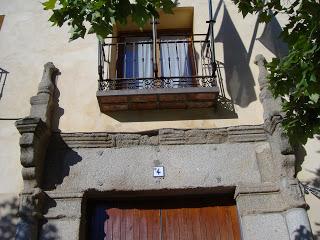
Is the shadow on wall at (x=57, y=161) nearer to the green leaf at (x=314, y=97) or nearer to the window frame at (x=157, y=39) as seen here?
the window frame at (x=157, y=39)

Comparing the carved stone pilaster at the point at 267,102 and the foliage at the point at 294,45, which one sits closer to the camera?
the foliage at the point at 294,45

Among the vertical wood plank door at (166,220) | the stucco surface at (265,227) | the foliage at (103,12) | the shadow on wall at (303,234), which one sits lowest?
the shadow on wall at (303,234)

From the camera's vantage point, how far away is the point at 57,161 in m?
5.61

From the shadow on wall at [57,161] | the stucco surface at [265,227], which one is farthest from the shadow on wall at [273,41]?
the shadow on wall at [57,161]

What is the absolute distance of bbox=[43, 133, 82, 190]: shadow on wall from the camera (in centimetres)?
548

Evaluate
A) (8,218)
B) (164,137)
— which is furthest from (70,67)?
(8,218)

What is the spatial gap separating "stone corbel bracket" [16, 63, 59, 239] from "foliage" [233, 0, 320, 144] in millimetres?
2848

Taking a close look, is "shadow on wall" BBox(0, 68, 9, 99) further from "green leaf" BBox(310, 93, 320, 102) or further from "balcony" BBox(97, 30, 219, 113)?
"green leaf" BBox(310, 93, 320, 102)

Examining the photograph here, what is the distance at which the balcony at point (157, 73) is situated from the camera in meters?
5.82

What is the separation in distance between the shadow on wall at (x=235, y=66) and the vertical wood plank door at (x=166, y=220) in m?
1.52

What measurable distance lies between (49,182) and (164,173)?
4.62 feet

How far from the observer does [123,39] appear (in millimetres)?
7160

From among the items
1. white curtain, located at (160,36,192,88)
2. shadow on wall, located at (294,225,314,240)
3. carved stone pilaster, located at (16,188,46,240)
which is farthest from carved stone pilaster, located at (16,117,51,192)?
shadow on wall, located at (294,225,314,240)

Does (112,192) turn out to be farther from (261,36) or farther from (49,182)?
(261,36)
